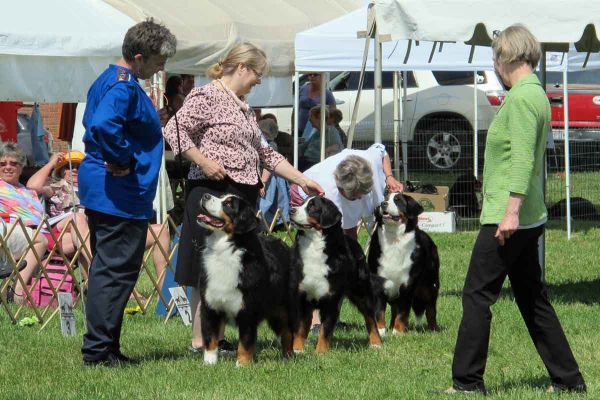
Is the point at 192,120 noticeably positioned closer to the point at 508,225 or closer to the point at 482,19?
the point at 508,225

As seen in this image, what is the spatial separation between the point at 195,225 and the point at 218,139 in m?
0.51

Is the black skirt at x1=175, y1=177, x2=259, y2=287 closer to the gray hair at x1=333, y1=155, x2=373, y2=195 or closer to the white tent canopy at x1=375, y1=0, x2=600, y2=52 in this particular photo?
the gray hair at x1=333, y1=155, x2=373, y2=195

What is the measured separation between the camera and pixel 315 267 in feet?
20.3

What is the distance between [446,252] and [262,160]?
17.8 ft

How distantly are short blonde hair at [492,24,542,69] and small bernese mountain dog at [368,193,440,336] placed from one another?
2347 millimetres

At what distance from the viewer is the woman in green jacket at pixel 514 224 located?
4.44 metres

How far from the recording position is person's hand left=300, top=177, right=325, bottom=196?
20.0 feet

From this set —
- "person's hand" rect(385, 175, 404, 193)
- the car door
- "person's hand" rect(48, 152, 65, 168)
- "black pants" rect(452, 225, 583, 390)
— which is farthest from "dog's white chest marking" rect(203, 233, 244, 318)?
the car door

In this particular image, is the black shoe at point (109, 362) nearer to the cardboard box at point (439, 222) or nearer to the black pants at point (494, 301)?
the black pants at point (494, 301)

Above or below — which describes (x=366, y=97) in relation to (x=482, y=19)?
above

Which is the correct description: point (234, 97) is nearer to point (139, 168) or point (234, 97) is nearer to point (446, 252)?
point (139, 168)

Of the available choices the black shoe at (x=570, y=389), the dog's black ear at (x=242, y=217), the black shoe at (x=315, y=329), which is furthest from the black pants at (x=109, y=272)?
the black shoe at (x=570, y=389)

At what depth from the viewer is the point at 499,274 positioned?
4617 millimetres

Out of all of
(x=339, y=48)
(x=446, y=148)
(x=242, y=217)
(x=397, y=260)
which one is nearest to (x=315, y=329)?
(x=397, y=260)
